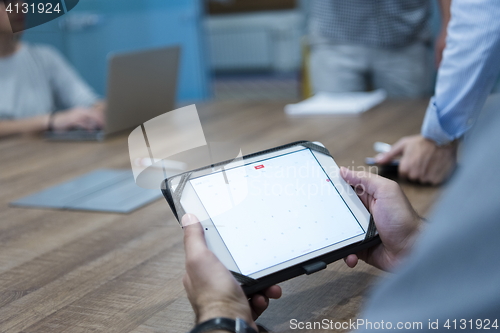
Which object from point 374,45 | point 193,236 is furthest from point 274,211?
point 374,45

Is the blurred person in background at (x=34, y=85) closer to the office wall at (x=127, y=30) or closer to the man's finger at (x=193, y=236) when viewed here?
the man's finger at (x=193, y=236)

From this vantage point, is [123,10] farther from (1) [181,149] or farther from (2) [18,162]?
(1) [181,149]

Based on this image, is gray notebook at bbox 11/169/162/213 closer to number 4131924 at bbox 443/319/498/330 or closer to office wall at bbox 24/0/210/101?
number 4131924 at bbox 443/319/498/330

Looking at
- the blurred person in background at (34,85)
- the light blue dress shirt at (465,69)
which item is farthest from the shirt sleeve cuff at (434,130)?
the blurred person in background at (34,85)

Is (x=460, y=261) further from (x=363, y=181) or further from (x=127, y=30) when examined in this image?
(x=127, y=30)

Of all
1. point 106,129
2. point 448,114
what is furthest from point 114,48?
point 448,114

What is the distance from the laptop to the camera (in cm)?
168

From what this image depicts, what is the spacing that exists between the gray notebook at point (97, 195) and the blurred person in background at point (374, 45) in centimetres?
131

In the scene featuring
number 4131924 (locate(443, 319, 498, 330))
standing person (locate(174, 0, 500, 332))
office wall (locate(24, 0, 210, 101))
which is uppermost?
standing person (locate(174, 0, 500, 332))

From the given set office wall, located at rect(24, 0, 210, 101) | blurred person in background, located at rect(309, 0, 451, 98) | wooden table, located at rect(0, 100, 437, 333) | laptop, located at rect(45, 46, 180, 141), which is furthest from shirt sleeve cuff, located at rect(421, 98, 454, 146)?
office wall, located at rect(24, 0, 210, 101)

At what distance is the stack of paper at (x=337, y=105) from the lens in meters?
1.88

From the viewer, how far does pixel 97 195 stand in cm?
117

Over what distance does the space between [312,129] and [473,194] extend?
133 centimetres

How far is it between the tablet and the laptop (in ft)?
3.47
